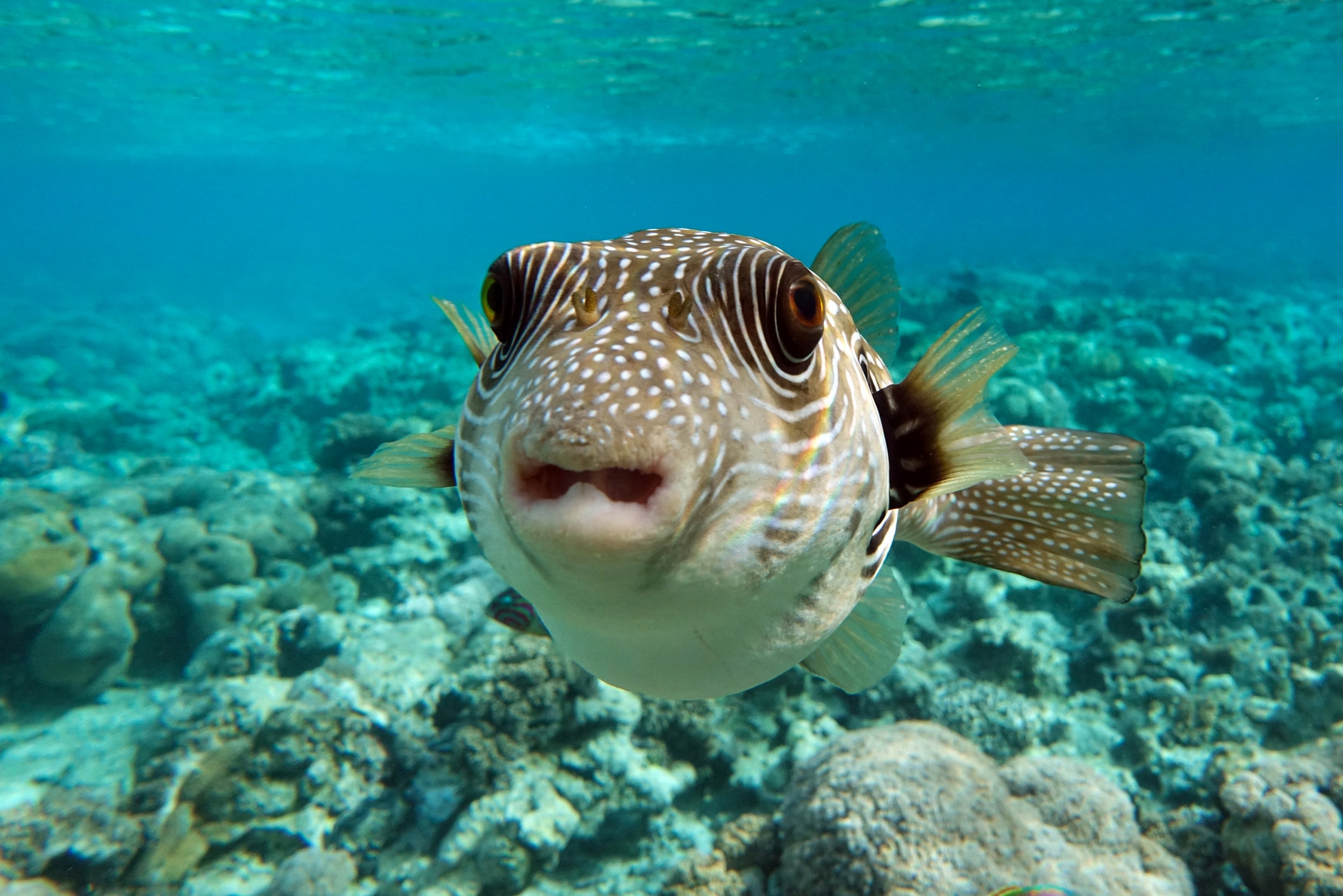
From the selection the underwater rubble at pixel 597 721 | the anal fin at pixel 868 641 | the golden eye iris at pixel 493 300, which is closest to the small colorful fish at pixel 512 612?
the underwater rubble at pixel 597 721

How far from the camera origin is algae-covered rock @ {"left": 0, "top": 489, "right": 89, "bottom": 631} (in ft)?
22.8

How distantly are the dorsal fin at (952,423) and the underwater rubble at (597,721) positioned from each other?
2.77 meters

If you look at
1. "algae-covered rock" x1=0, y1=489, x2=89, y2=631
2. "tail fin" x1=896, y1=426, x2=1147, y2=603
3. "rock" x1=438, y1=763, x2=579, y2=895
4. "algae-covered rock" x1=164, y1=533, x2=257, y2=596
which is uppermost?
"tail fin" x1=896, y1=426, x2=1147, y2=603

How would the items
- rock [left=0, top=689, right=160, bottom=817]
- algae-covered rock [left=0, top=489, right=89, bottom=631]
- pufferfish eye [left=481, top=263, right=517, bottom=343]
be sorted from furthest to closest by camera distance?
algae-covered rock [left=0, top=489, right=89, bottom=631], rock [left=0, top=689, right=160, bottom=817], pufferfish eye [left=481, top=263, right=517, bottom=343]

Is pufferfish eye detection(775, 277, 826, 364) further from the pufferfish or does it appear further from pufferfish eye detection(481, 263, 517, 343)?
pufferfish eye detection(481, 263, 517, 343)

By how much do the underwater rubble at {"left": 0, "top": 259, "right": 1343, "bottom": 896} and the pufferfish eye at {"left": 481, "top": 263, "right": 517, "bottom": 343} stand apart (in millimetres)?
3373

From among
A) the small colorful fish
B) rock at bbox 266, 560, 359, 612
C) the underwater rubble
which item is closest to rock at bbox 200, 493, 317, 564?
the underwater rubble

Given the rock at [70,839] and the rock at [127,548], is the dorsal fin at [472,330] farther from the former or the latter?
the rock at [127,548]

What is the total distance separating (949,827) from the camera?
145 inches

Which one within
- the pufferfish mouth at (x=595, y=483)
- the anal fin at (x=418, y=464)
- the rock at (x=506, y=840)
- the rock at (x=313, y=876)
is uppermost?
the pufferfish mouth at (x=595, y=483)

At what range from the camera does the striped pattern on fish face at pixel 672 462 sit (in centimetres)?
102

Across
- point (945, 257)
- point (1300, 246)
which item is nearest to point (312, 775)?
point (945, 257)

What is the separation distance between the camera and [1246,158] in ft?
197

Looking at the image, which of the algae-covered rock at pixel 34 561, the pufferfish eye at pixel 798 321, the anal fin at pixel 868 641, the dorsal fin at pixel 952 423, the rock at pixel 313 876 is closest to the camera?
the pufferfish eye at pixel 798 321
